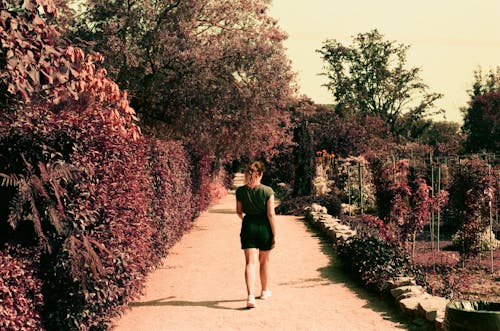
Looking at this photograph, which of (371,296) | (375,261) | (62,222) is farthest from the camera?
(375,261)

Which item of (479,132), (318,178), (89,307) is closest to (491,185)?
(89,307)

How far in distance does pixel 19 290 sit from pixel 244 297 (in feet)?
13.8

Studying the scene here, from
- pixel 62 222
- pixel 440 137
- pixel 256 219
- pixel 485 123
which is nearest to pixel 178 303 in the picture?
pixel 256 219

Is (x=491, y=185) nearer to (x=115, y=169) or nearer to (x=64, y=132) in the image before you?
(x=115, y=169)

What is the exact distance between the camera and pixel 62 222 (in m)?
6.28

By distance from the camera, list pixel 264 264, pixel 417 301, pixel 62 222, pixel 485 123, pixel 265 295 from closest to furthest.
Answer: pixel 62 222 < pixel 417 301 < pixel 264 264 < pixel 265 295 < pixel 485 123

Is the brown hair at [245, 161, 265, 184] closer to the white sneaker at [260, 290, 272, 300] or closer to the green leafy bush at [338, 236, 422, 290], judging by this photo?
the white sneaker at [260, 290, 272, 300]

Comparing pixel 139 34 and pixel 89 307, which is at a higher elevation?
pixel 139 34

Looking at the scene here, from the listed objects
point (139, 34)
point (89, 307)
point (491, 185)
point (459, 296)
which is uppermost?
point (139, 34)

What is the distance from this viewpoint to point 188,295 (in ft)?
31.3

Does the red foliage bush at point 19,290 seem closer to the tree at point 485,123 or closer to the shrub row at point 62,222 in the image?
the shrub row at point 62,222

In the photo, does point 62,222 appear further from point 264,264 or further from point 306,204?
point 306,204

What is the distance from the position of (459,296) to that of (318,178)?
1661cm

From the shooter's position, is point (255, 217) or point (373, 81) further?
point (373, 81)
